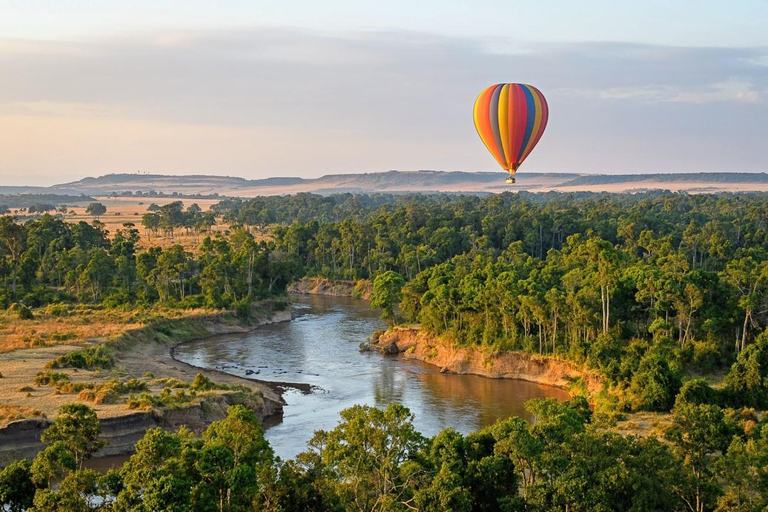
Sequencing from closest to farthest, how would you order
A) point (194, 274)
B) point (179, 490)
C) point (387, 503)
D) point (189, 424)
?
point (179, 490)
point (387, 503)
point (189, 424)
point (194, 274)

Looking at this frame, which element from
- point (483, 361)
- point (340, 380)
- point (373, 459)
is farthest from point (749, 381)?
point (373, 459)

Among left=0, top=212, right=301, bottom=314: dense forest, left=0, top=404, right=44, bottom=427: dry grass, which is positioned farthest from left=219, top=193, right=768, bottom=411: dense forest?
left=0, top=404, right=44, bottom=427: dry grass

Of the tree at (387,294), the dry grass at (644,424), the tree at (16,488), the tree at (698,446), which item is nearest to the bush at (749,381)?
the dry grass at (644,424)

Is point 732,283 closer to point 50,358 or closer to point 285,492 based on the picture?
point 285,492

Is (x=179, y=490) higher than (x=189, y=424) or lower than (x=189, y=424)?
higher

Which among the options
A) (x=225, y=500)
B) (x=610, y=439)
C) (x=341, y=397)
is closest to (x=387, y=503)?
(x=225, y=500)

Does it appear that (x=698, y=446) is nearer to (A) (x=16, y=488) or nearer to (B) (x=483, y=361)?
(A) (x=16, y=488)

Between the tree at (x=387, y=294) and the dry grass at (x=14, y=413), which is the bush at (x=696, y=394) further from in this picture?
the dry grass at (x=14, y=413)
